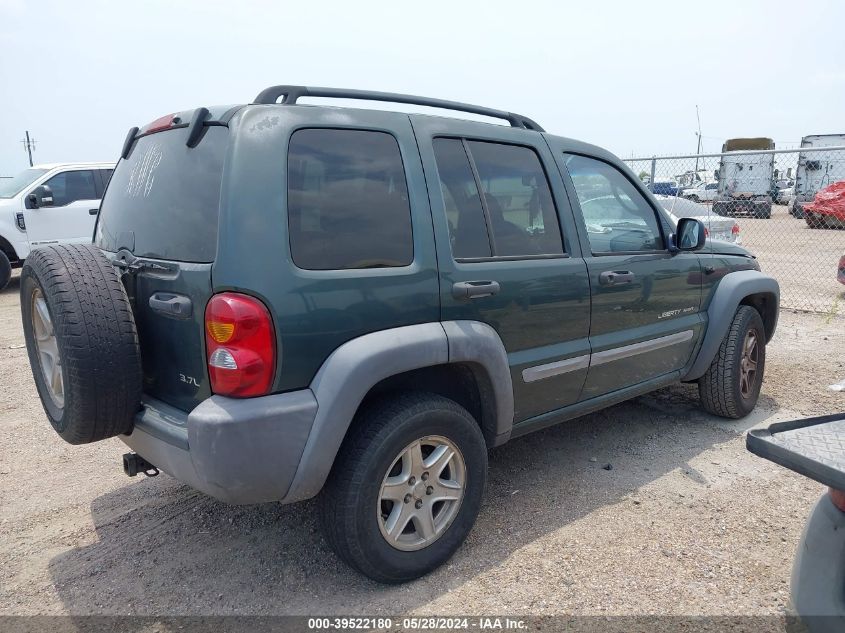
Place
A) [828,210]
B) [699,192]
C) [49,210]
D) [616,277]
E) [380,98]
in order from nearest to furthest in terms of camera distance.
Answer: [380,98], [616,277], [49,210], [828,210], [699,192]

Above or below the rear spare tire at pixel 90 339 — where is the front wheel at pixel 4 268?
below

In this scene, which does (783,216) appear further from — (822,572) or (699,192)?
(822,572)

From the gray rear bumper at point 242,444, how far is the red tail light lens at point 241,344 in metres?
0.06

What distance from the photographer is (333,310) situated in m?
2.31

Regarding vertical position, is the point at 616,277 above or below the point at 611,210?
below

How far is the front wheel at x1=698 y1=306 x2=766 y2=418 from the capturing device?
423 centimetres

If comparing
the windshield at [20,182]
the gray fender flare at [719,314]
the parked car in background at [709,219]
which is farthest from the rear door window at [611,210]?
the windshield at [20,182]

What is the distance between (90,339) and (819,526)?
8.07 ft

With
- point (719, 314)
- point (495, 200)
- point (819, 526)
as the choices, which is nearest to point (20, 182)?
point (495, 200)

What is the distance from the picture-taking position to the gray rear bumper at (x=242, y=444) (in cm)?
215

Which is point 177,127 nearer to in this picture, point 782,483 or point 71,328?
point 71,328

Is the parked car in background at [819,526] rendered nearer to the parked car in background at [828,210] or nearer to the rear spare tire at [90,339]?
the rear spare tire at [90,339]

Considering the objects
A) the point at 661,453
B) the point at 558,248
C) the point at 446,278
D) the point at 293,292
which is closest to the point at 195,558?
the point at 293,292

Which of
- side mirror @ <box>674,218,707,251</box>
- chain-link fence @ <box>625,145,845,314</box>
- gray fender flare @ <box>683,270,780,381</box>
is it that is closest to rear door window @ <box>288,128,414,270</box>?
side mirror @ <box>674,218,707,251</box>
